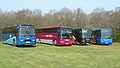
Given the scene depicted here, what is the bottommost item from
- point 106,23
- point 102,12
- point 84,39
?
point 84,39

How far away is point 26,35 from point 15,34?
1743mm

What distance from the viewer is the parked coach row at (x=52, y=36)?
2147 centimetres

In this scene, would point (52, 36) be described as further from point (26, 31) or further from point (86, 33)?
point (86, 33)

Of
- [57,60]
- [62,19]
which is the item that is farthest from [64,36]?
[62,19]

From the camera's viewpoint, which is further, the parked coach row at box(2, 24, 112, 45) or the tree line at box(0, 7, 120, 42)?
the tree line at box(0, 7, 120, 42)

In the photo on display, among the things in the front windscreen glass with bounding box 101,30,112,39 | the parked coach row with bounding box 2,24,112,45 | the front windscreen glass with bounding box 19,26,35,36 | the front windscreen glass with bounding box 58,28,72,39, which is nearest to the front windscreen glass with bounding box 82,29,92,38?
the parked coach row with bounding box 2,24,112,45

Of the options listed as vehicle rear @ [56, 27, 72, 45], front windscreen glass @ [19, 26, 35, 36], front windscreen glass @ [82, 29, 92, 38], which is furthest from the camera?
front windscreen glass @ [82, 29, 92, 38]

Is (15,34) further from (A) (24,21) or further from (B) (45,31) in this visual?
(A) (24,21)

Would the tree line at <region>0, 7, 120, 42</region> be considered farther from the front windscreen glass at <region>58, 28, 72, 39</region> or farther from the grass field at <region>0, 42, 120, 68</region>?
the grass field at <region>0, 42, 120, 68</region>

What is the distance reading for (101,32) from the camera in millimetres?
30250

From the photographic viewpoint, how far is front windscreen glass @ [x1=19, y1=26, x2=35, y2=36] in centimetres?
2135

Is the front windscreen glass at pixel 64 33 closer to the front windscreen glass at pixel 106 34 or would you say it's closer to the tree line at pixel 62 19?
the front windscreen glass at pixel 106 34

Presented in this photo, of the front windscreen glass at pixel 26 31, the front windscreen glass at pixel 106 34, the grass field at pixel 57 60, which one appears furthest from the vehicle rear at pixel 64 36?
the grass field at pixel 57 60

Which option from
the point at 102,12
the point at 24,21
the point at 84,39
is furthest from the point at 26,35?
the point at 102,12
